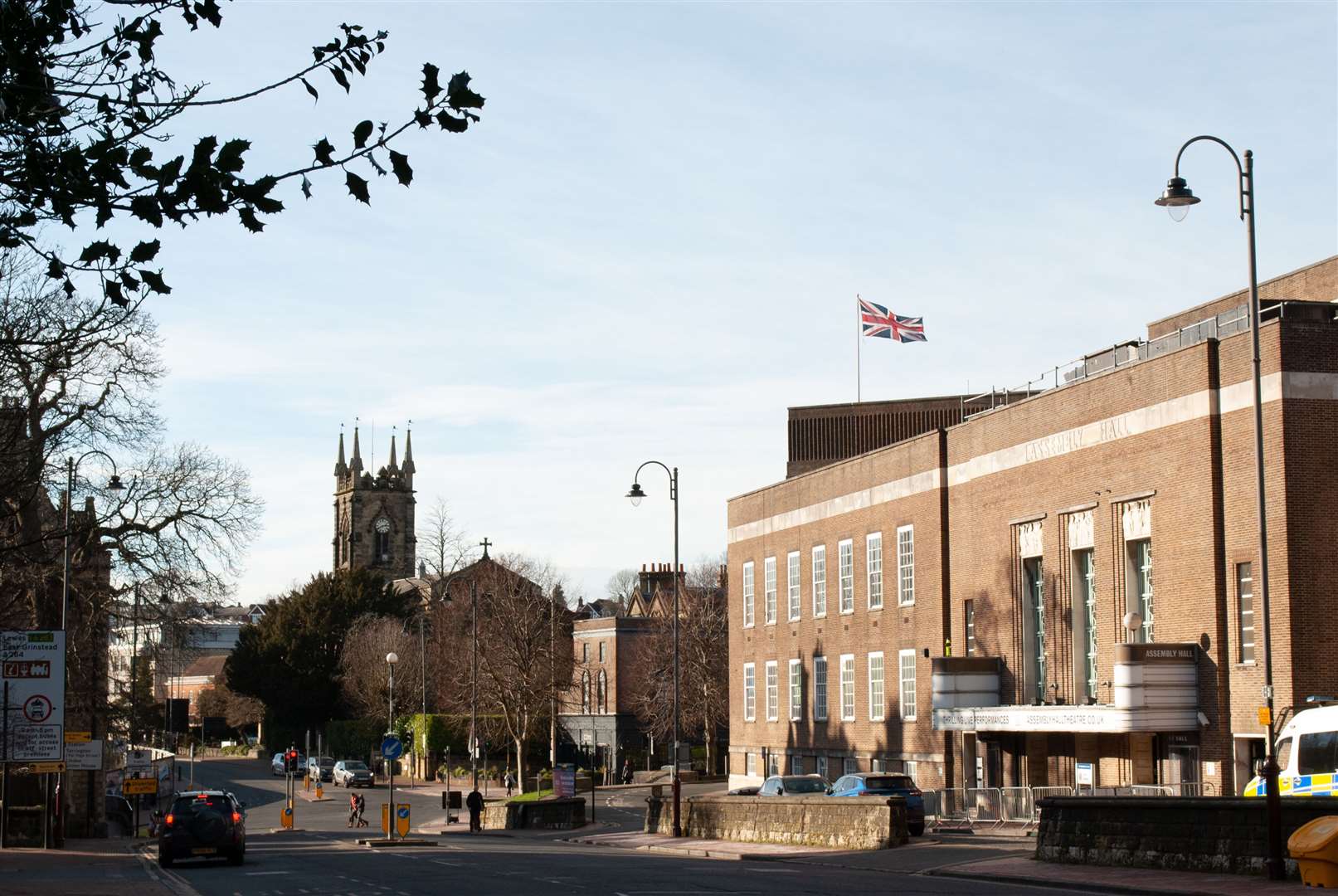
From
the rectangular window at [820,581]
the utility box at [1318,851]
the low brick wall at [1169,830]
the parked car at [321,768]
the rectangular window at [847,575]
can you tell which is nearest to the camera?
the utility box at [1318,851]

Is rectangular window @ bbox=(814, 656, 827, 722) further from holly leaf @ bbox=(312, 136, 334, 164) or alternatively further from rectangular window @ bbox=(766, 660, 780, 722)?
holly leaf @ bbox=(312, 136, 334, 164)

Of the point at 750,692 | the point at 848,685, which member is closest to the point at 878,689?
the point at 848,685

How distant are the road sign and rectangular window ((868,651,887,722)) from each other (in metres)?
27.0

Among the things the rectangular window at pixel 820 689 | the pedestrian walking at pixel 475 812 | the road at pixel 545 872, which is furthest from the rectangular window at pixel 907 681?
the pedestrian walking at pixel 475 812

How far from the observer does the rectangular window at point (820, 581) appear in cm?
6066

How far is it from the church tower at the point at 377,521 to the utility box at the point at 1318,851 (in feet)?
535

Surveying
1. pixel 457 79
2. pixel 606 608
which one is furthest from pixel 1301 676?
pixel 606 608

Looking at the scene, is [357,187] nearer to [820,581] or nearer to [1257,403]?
[1257,403]

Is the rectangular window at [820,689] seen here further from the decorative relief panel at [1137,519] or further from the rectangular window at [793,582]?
the decorative relief panel at [1137,519]

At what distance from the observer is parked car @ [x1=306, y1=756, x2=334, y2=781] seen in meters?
96.5

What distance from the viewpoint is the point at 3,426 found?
31391 mm

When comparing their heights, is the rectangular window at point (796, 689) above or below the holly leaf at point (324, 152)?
below

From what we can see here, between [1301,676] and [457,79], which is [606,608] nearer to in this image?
[1301,676]

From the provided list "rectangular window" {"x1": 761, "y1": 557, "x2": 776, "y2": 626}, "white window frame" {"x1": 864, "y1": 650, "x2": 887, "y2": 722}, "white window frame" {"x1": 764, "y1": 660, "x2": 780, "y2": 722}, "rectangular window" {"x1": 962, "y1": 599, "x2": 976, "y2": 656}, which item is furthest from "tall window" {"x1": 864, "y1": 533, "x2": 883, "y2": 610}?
"white window frame" {"x1": 764, "y1": 660, "x2": 780, "y2": 722}
